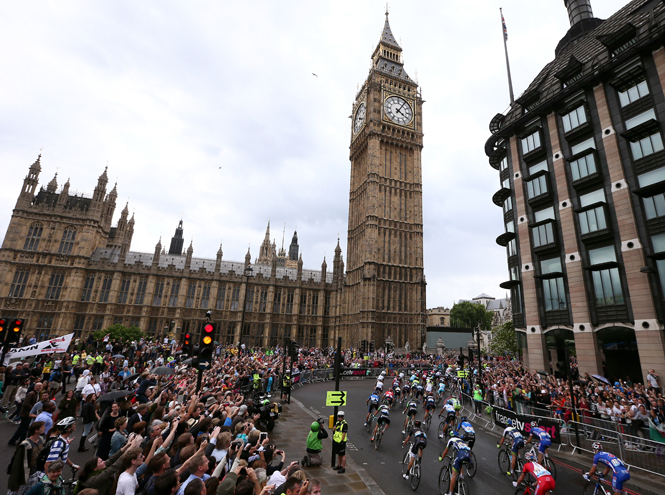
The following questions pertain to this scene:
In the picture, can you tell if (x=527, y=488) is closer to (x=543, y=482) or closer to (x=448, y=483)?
(x=543, y=482)

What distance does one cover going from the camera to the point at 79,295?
48.0m

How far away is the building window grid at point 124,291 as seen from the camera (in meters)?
50.6

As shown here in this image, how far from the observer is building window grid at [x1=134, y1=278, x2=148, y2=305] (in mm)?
51438

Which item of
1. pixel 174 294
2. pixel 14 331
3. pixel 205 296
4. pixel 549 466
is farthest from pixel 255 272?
pixel 549 466

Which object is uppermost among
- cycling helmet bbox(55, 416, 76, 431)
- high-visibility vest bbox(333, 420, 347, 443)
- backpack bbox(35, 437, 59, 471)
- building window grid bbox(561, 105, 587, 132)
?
building window grid bbox(561, 105, 587, 132)

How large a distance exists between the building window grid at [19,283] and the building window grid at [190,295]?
21.4m

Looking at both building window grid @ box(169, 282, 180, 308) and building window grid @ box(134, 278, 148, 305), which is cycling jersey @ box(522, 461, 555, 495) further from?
building window grid @ box(134, 278, 148, 305)

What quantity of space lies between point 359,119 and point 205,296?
151 ft

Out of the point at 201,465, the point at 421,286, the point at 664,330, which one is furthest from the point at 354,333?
the point at 201,465

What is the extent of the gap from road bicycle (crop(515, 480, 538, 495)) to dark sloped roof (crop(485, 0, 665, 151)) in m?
27.3

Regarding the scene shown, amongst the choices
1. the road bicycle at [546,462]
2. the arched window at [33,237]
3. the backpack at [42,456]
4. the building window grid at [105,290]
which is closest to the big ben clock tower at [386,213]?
the building window grid at [105,290]

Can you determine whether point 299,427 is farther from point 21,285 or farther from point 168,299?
point 21,285

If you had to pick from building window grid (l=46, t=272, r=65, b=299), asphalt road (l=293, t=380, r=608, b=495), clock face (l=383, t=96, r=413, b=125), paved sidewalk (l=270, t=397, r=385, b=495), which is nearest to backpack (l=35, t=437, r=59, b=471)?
paved sidewalk (l=270, t=397, r=385, b=495)

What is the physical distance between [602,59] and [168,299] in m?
60.0
